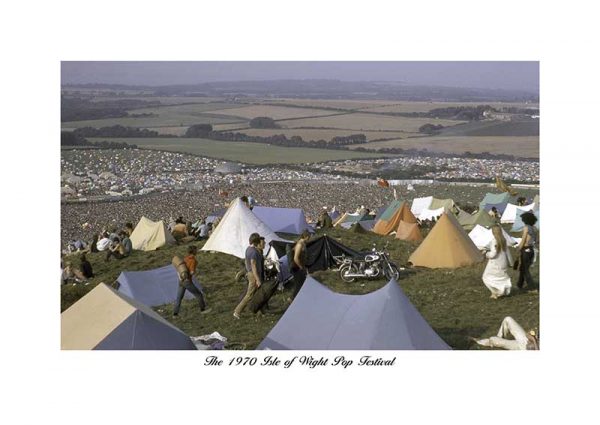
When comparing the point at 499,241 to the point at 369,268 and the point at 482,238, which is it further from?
the point at 482,238

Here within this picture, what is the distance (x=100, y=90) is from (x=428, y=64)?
6397 millimetres

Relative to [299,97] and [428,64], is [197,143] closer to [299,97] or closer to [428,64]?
[299,97]

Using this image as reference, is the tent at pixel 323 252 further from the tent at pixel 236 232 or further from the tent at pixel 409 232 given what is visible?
the tent at pixel 409 232

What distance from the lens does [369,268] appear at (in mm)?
13648

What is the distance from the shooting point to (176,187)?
2270cm

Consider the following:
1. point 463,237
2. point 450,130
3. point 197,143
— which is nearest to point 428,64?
point 463,237

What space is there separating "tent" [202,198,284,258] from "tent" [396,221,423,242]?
10.7 ft

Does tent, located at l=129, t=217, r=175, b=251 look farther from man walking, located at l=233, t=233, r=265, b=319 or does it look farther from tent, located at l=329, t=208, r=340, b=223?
man walking, located at l=233, t=233, r=265, b=319

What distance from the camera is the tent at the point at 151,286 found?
12.8 m

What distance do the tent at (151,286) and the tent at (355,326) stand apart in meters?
3.45

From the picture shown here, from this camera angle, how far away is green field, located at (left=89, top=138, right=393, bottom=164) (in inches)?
862

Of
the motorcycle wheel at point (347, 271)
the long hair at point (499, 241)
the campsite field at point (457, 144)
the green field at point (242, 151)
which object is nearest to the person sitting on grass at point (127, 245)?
the green field at point (242, 151)

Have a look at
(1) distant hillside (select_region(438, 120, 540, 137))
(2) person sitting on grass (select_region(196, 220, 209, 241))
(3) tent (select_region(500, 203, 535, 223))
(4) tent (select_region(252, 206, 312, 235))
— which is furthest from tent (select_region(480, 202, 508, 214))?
(2) person sitting on grass (select_region(196, 220, 209, 241))

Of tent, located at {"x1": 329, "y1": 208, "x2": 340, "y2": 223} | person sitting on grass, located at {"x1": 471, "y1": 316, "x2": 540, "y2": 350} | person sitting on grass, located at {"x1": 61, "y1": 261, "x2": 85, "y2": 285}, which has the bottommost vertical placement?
person sitting on grass, located at {"x1": 471, "y1": 316, "x2": 540, "y2": 350}
